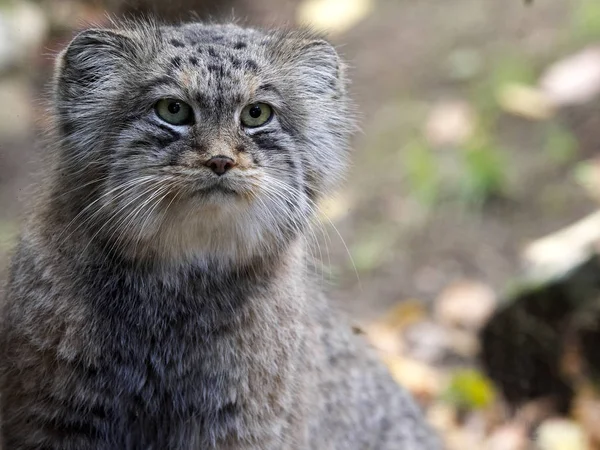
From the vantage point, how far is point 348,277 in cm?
608

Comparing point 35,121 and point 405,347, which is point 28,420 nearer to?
point 35,121

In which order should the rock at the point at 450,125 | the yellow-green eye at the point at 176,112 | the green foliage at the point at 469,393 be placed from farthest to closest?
the rock at the point at 450,125 < the green foliage at the point at 469,393 < the yellow-green eye at the point at 176,112

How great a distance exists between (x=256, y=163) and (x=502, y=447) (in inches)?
105

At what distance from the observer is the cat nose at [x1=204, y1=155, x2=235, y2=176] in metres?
2.83

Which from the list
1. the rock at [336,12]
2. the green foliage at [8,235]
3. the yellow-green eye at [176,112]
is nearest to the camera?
the yellow-green eye at [176,112]

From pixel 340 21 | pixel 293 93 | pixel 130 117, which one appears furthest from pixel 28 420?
pixel 340 21

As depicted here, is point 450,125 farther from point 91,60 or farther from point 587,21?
point 91,60

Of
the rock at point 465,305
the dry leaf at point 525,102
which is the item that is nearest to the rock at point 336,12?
the dry leaf at point 525,102

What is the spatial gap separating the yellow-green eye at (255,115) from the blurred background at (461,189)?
0.82 meters

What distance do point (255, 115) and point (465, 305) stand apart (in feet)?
10.2

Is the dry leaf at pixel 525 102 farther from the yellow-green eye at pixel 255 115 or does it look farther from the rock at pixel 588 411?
the yellow-green eye at pixel 255 115

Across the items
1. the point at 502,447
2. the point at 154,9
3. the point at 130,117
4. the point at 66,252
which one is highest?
the point at 154,9

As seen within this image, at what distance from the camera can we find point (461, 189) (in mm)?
6449

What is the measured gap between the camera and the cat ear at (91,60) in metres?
3.10
